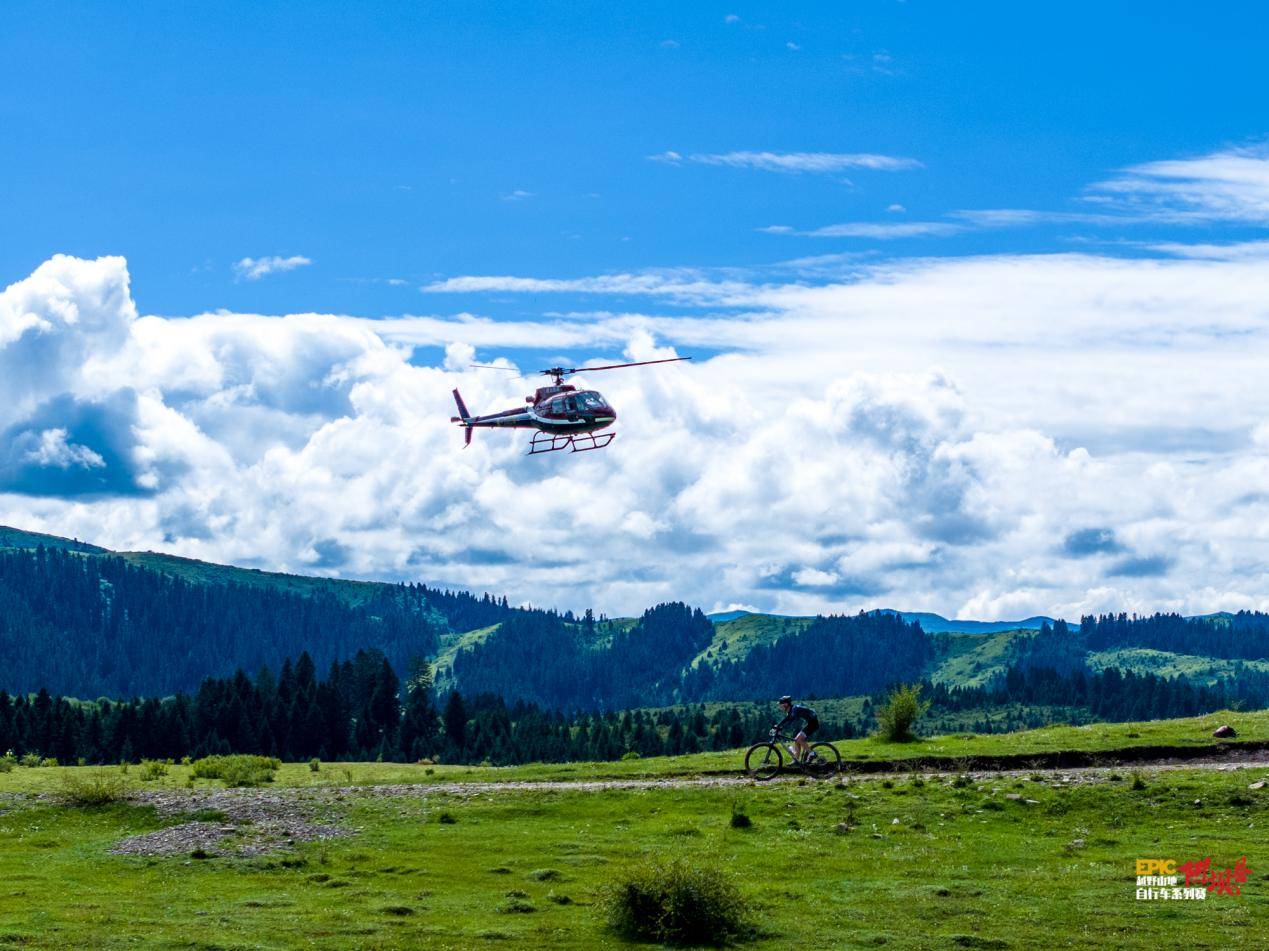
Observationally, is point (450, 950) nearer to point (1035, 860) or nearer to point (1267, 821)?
point (1035, 860)

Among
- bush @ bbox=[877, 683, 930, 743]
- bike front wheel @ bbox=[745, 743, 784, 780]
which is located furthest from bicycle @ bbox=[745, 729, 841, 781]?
bush @ bbox=[877, 683, 930, 743]

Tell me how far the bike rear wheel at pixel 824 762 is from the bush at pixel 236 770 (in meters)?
22.3

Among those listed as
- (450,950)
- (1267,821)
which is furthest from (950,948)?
(1267,821)

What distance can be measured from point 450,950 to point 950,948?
36.0 feet

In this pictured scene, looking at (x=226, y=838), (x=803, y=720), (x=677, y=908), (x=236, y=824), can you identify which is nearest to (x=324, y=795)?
(x=236, y=824)

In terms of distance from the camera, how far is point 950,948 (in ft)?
96.8

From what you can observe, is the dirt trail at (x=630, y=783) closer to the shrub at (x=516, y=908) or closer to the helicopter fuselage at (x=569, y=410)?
the shrub at (x=516, y=908)

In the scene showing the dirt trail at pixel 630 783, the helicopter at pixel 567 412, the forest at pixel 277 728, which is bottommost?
the forest at pixel 277 728

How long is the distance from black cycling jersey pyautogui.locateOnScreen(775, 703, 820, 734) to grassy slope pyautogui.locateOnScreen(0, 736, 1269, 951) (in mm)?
2404

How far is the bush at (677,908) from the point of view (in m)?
31.4

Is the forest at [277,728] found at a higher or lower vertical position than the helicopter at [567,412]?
lower

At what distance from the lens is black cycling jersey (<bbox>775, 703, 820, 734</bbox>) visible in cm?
4600

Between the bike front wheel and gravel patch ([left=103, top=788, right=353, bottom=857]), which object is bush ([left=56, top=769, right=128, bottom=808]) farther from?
the bike front wheel

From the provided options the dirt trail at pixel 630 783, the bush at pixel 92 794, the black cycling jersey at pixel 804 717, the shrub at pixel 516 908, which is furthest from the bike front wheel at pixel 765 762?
the bush at pixel 92 794
